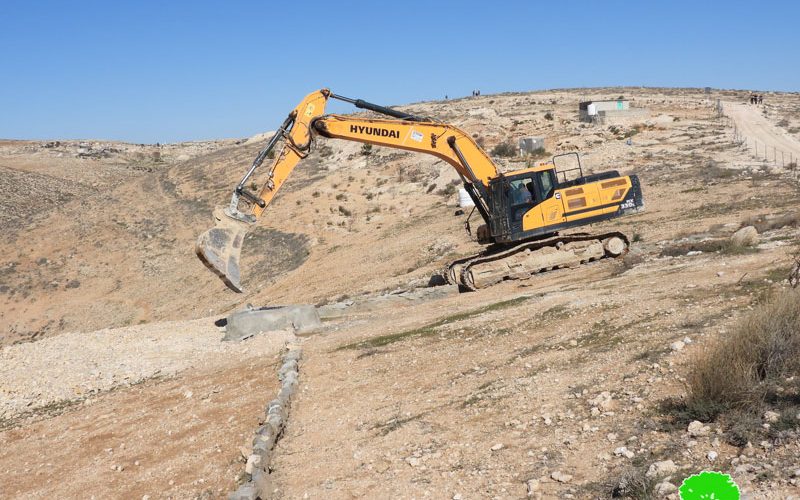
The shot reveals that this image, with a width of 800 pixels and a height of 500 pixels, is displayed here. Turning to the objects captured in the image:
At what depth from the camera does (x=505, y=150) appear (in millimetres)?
41406

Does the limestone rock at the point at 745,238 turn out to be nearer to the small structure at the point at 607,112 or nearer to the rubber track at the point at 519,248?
the rubber track at the point at 519,248

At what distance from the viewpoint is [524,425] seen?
26.0 feet

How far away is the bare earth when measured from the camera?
23.9ft

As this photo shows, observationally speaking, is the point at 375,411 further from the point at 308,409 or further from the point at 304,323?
the point at 304,323

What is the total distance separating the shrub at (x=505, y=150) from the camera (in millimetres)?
41059

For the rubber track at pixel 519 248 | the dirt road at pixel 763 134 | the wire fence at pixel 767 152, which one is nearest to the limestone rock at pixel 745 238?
the rubber track at pixel 519 248

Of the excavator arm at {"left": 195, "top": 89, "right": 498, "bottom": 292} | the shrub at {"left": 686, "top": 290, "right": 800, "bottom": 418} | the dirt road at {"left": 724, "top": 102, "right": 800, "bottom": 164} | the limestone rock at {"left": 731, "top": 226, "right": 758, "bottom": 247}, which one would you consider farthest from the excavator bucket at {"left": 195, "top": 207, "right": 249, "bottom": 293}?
the dirt road at {"left": 724, "top": 102, "right": 800, "bottom": 164}

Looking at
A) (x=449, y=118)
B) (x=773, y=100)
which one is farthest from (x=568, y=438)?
(x=773, y=100)

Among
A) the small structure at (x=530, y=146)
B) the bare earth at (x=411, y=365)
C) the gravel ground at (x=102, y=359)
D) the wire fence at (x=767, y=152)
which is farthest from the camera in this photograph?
the small structure at (x=530, y=146)

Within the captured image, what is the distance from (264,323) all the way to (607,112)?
4031 cm

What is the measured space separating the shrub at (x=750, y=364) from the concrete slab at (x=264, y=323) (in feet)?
36.5

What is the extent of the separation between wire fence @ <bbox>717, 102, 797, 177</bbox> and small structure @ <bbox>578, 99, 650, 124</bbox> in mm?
7740

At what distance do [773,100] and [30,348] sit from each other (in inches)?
3337

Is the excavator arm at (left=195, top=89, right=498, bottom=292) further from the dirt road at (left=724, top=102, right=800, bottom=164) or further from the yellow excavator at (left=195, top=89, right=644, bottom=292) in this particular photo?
the dirt road at (left=724, top=102, right=800, bottom=164)
